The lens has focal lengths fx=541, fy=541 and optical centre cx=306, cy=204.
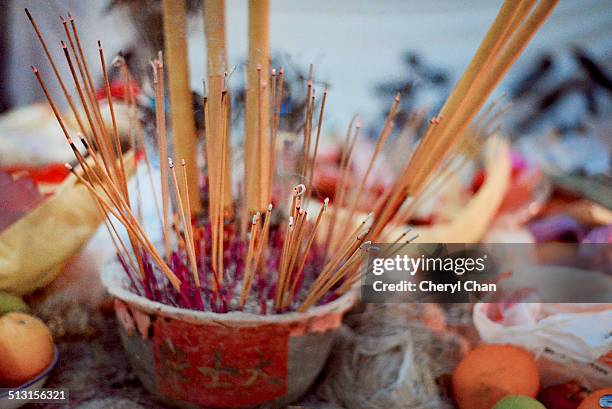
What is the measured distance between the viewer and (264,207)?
64 centimetres

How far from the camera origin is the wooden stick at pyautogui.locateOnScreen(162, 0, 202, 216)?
595 mm

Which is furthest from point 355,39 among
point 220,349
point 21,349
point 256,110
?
point 21,349

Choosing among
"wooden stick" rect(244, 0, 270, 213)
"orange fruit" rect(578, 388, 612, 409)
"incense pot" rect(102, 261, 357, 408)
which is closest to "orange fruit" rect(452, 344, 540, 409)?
"orange fruit" rect(578, 388, 612, 409)

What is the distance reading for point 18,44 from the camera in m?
0.66

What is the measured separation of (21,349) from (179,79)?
35 centimetres

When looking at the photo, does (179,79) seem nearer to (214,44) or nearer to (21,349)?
Result: (214,44)

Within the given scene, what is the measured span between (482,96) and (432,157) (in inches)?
3.3

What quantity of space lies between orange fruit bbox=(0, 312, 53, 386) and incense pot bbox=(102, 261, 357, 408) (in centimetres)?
10

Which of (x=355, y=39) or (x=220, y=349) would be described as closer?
(x=220, y=349)

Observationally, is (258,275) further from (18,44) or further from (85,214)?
(18,44)

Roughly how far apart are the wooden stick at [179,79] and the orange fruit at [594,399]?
0.51 meters

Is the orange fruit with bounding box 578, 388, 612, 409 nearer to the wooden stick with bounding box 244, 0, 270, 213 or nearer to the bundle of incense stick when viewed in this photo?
the bundle of incense stick

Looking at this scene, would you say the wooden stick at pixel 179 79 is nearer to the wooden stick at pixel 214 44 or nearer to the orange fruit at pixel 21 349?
the wooden stick at pixel 214 44

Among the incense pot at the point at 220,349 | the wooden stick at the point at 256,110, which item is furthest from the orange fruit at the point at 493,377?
the wooden stick at the point at 256,110
